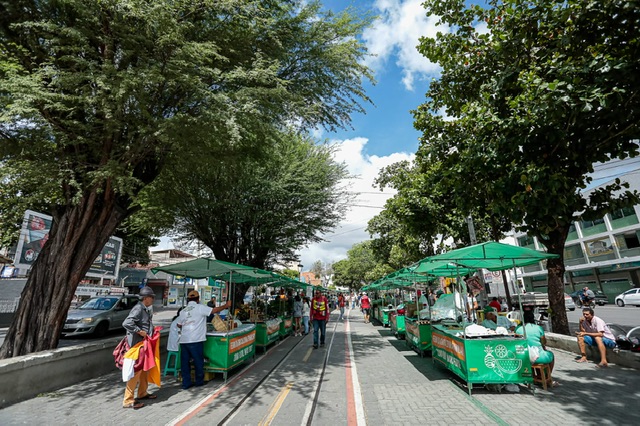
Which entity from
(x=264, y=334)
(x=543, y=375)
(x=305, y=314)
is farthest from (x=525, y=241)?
(x=264, y=334)

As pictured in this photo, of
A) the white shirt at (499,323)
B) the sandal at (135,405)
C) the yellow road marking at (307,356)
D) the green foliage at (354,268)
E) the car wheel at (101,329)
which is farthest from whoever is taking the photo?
the green foliage at (354,268)

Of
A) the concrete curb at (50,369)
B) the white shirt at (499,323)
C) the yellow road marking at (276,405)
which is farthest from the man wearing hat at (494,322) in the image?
the concrete curb at (50,369)

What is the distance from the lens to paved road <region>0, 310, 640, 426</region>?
4609mm

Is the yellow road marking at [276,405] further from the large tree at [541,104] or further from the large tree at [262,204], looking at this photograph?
the large tree at [262,204]

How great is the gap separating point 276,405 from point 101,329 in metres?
11.5

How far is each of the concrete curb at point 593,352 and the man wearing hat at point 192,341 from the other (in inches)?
355

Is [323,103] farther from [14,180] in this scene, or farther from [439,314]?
[14,180]

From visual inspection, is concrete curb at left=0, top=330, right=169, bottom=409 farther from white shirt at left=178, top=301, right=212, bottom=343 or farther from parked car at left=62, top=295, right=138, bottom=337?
parked car at left=62, top=295, right=138, bottom=337

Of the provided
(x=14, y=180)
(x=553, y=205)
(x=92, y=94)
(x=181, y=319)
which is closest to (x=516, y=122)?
(x=553, y=205)

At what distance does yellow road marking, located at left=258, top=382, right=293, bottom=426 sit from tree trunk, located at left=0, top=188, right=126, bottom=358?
512 centimetres

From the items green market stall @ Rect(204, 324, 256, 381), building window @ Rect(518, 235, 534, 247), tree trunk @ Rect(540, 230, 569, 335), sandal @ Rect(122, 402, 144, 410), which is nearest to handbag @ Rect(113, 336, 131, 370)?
sandal @ Rect(122, 402, 144, 410)

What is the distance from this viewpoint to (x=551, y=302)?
30.6 feet

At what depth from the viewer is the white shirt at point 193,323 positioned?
252 inches

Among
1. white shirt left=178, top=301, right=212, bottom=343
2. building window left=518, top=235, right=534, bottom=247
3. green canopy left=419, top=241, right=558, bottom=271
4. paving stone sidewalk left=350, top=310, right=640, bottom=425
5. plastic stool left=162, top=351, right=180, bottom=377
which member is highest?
building window left=518, top=235, right=534, bottom=247
